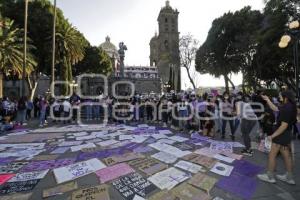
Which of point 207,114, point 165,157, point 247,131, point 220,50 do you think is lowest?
point 165,157

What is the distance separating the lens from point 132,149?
30.1ft

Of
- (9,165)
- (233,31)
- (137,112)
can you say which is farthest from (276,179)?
(233,31)

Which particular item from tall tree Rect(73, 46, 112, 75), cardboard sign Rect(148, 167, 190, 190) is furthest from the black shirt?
tall tree Rect(73, 46, 112, 75)

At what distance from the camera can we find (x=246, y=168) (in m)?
7.14

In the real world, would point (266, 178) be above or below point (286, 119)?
below

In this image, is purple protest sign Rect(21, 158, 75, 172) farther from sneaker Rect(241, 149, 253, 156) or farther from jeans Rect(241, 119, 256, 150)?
jeans Rect(241, 119, 256, 150)

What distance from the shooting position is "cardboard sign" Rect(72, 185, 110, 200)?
5266mm

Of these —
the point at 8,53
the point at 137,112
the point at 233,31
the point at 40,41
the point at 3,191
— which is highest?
the point at 233,31

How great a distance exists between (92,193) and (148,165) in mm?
2094

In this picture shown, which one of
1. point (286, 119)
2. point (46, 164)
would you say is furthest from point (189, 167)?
point (46, 164)

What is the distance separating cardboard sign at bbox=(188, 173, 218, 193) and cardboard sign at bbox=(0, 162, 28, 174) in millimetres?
4070

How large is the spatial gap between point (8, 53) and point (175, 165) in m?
Result: 22.4

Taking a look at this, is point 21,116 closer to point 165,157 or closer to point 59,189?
point 165,157

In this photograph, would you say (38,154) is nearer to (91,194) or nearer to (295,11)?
(91,194)
